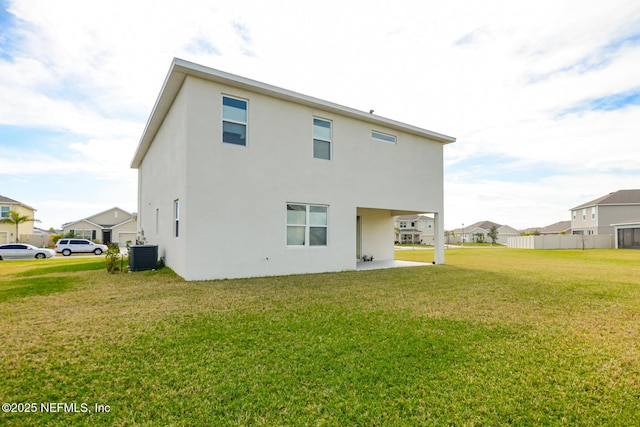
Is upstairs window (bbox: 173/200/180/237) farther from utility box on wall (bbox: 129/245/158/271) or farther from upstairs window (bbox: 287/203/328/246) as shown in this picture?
upstairs window (bbox: 287/203/328/246)

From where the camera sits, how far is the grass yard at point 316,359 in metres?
2.67

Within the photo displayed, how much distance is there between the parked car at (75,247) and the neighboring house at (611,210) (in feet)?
177

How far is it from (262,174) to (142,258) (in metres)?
5.31

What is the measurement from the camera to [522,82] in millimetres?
11398

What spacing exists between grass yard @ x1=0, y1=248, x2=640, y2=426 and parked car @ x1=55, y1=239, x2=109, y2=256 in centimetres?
2300

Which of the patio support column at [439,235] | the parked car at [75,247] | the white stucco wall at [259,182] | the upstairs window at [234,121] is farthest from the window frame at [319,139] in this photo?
the parked car at [75,247]

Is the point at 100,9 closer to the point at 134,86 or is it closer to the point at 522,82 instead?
the point at 134,86

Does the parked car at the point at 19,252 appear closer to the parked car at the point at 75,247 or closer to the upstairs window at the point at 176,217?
the parked car at the point at 75,247

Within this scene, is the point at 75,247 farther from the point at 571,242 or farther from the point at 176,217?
the point at 571,242

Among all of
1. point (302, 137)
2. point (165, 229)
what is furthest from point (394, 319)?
point (165, 229)

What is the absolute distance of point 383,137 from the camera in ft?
41.1

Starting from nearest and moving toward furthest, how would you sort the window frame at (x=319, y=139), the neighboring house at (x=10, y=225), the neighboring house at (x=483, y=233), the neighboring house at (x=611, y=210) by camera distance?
the window frame at (x=319, y=139) → the neighboring house at (x=10, y=225) → the neighboring house at (x=611, y=210) → the neighboring house at (x=483, y=233)

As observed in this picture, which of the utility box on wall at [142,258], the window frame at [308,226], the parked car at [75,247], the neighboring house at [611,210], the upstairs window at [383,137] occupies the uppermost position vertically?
the upstairs window at [383,137]

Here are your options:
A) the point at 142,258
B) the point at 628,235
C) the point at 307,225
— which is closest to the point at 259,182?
the point at 307,225
